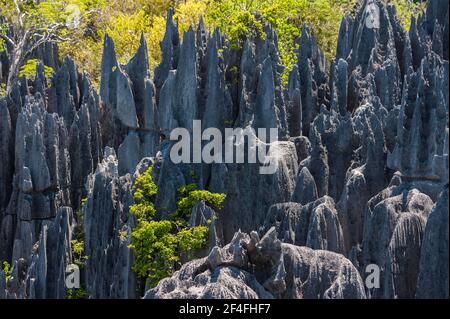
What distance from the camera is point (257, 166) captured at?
3447cm

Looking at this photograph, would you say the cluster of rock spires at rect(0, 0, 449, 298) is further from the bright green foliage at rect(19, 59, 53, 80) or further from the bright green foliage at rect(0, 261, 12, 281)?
the bright green foliage at rect(19, 59, 53, 80)

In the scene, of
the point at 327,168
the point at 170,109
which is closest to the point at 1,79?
the point at 170,109

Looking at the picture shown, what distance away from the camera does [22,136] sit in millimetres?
40219

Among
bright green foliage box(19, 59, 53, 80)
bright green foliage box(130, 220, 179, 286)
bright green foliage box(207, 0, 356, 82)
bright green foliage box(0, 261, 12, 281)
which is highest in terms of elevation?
bright green foliage box(207, 0, 356, 82)

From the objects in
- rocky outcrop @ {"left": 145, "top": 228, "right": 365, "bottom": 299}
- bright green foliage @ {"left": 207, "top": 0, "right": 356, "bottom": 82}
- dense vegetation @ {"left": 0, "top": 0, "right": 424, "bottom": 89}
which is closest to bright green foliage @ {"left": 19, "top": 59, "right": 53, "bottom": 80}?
dense vegetation @ {"left": 0, "top": 0, "right": 424, "bottom": 89}

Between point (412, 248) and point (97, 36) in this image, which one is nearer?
point (412, 248)

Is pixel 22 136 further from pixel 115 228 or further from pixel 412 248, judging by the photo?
pixel 412 248

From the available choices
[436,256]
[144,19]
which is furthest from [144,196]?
[144,19]

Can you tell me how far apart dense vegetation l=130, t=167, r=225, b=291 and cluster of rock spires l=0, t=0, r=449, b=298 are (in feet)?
1.05

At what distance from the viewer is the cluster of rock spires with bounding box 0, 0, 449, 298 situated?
24.1 meters

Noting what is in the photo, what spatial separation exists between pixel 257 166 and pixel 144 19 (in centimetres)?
1893

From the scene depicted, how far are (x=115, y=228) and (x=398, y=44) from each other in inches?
419

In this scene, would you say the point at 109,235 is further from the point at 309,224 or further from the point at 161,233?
the point at 309,224

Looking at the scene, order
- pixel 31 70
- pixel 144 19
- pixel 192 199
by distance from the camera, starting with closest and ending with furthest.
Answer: pixel 192 199 < pixel 31 70 < pixel 144 19
